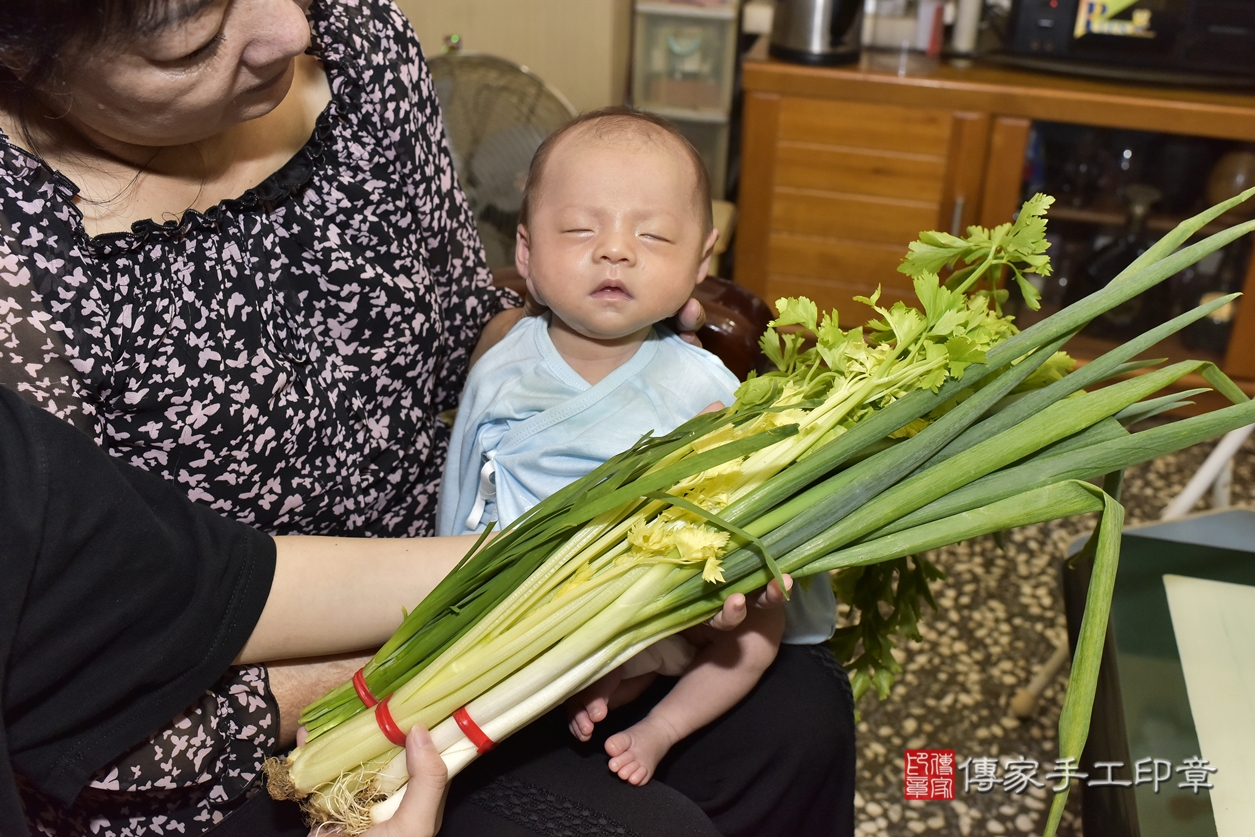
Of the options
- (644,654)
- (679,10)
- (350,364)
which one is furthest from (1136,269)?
(679,10)

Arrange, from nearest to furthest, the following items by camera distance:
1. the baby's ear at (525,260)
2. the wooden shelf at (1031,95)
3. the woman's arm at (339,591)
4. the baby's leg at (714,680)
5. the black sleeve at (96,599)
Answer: the black sleeve at (96,599) < the woman's arm at (339,591) < the baby's leg at (714,680) < the baby's ear at (525,260) < the wooden shelf at (1031,95)

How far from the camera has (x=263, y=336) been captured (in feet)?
3.81

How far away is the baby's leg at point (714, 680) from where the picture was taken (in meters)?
1.16

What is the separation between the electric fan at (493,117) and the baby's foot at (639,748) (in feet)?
4.80

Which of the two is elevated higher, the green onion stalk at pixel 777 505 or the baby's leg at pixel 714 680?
the green onion stalk at pixel 777 505

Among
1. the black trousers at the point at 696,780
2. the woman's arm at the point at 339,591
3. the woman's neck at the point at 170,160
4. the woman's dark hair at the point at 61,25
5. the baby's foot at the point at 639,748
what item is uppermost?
the woman's dark hair at the point at 61,25

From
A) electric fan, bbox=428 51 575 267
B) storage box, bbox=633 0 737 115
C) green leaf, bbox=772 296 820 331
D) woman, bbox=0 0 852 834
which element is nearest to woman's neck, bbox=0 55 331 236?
woman, bbox=0 0 852 834

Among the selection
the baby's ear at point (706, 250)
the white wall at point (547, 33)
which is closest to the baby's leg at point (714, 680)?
the baby's ear at point (706, 250)

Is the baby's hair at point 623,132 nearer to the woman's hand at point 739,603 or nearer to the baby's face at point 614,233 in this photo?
the baby's face at point 614,233

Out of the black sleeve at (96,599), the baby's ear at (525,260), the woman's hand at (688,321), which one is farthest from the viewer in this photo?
the woman's hand at (688,321)

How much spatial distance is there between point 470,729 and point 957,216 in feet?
7.99

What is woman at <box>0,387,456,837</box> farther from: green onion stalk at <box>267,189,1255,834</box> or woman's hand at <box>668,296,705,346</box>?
woman's hand at <box>668,296,705,346</box>

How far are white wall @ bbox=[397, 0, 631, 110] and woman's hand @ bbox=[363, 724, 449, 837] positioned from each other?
→ 93.2 inches

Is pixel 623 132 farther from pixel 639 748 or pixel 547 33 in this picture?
pixel 547 33
